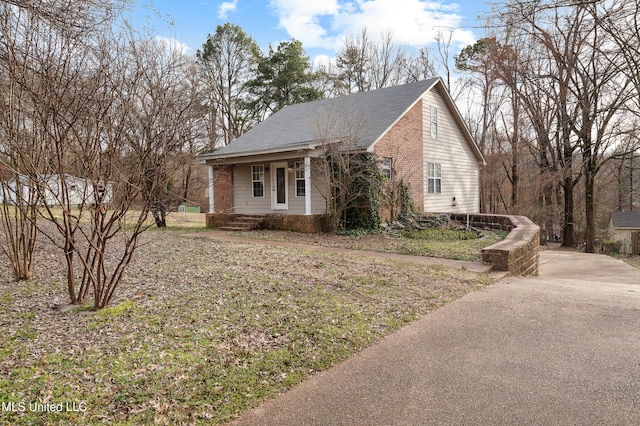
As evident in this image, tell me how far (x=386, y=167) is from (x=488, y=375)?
39.5 feet

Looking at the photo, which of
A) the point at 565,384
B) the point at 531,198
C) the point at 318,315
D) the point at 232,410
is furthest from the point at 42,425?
A: the point at 531,198

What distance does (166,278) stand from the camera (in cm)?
631

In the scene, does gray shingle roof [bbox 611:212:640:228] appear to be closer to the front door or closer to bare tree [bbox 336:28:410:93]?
bare tree [bbox 336:28:410:93]

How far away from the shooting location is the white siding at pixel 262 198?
1497 centimetres

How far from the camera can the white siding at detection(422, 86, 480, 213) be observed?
17.2m

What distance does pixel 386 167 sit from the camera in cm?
1491

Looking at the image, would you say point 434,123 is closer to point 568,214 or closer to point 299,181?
A: point 299,181

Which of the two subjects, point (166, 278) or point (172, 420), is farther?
point (166, 278)

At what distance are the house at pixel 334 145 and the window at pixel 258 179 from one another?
41 mm

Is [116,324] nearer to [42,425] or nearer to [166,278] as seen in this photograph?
[42,425]

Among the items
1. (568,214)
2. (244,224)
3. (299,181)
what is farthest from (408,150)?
(568,214)

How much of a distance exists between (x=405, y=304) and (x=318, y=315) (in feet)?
4.39

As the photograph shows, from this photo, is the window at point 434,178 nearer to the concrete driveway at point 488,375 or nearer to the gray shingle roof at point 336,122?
the gray shingle roof at point 336,122

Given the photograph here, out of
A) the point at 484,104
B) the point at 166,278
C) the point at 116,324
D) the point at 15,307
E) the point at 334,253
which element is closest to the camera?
the point at 116,324
